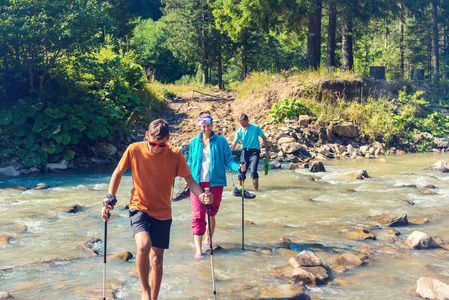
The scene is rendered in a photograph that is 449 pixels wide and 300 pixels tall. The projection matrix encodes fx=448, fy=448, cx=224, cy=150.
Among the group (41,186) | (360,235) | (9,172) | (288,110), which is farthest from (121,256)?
(288,110)

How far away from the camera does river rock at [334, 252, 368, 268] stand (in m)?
6.35

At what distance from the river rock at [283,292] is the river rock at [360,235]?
2.65m

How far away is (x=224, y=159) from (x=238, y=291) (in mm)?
2092

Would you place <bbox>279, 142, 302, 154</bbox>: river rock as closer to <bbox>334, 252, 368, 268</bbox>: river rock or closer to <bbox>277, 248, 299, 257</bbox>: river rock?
<bbox>277, 248, 299, 257</bbox>: river rock

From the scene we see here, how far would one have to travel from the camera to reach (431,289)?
16.9ft

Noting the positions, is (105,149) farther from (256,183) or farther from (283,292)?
(283,292)

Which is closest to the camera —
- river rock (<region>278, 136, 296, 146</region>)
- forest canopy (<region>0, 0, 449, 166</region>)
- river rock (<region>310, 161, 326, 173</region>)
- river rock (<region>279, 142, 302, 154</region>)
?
forest canopy (<region>0, 0, 449, 166</region>)

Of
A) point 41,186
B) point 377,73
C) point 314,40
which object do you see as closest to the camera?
point 41,186

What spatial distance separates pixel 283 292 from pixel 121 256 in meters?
2.59

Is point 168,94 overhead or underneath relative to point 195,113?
overhead

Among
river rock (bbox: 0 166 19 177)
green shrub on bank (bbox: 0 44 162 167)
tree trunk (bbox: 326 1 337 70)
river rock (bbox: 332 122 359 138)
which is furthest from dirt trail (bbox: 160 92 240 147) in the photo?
river rock (bbox: 0 166 19 177)

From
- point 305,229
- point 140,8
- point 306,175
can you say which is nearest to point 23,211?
point 305,229

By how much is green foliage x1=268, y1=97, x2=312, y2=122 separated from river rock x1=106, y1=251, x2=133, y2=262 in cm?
1475

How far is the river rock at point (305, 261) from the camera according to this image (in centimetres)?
612
